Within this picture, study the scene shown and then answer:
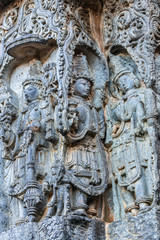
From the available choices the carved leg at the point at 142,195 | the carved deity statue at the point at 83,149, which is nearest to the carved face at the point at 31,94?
the carved deity statue at the point at 83,149

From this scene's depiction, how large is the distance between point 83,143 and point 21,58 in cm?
165

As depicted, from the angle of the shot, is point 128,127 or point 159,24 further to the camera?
point 159,24

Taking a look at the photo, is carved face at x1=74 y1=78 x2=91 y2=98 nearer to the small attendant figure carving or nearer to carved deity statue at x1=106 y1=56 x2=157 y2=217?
carved deity statue at x1=106 y1=56 x2=157 y2=217

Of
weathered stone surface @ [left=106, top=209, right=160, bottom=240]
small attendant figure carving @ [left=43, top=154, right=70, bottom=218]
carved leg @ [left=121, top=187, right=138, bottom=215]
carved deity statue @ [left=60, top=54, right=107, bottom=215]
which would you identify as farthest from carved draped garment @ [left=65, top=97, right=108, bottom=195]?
weathered stone surface @ [left=106, top=209, right=160, bottom=240]

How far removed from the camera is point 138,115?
245 inches

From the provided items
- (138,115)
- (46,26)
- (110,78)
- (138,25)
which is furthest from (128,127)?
(46,26)

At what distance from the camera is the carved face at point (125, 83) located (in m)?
6.55

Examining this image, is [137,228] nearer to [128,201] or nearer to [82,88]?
[128,201]

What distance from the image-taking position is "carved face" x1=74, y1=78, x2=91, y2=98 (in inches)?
262

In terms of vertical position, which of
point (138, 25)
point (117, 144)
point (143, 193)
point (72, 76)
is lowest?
point (143, 193)

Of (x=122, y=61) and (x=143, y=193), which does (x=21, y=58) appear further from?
(x=143, y=193)

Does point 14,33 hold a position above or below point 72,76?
above

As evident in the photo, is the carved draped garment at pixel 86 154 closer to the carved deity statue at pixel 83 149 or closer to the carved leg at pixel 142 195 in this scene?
the carved deity statue at pixel 83 149

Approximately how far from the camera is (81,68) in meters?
6.78
